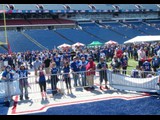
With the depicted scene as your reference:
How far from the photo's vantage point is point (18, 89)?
33.5ft

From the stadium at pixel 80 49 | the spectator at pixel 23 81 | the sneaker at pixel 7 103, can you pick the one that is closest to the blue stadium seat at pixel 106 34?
the stadium at pixel 80 49

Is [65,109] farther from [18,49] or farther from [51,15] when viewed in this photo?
[51,15]

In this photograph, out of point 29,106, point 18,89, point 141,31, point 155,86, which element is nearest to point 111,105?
point 155,86

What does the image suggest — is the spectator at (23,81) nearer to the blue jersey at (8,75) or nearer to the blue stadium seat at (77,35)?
the blue jersey at (8,75)

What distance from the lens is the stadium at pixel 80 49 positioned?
9.01 metres

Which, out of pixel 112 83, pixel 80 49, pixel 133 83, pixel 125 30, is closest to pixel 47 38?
pixel 80 49

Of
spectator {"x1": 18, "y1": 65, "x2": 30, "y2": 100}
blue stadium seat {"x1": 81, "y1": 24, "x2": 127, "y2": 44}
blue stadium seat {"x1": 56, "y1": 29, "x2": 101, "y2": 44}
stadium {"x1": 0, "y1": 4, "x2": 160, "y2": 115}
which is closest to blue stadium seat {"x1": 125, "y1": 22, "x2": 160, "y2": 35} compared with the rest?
stadium {"x1": 0, "y1": 4, "x2": 160, "y2": 115}

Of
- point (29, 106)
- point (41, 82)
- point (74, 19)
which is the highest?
point (74, 19)

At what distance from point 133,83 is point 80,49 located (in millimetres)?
15010

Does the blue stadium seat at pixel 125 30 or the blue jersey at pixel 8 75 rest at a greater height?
the blue stadium seat at pixel 125 30

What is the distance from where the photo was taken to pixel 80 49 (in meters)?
25.2

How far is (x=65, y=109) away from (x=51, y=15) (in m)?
41.4

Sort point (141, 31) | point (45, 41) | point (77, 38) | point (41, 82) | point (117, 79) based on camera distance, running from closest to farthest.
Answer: point (41, 82) < point (117, 79) < point (45, 41) < point (77, 38) < point (141, 31)

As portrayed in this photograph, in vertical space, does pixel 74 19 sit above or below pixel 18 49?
above
